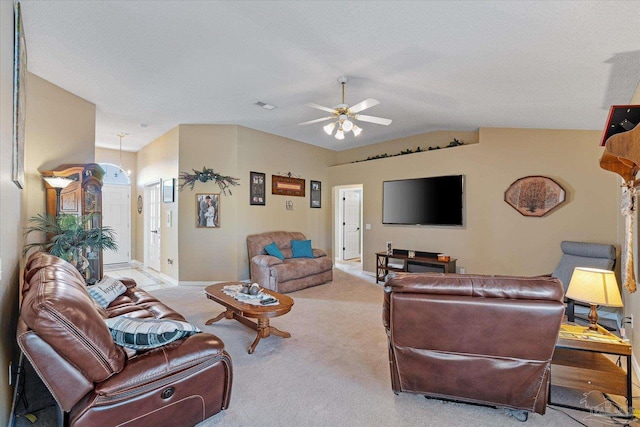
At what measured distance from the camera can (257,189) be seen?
232 inches

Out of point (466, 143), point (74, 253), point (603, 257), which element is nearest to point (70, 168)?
point (74, 253)

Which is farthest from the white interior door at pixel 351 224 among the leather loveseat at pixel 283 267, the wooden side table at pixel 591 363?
the wooden side table at pixel 591 363

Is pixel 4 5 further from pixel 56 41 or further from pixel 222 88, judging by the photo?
pixel 222 88

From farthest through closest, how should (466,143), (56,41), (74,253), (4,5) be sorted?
(466,143) < (74,253) < (56,41) < (4,5)

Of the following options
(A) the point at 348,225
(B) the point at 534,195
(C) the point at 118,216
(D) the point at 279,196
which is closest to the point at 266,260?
(D) the point at 279,196

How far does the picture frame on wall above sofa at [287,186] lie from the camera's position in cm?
621

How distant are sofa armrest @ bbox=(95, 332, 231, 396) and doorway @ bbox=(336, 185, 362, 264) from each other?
249 inches

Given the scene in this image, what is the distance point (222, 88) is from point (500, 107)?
3653 mm

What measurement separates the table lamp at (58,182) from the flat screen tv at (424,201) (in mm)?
5189

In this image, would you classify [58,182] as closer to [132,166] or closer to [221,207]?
[221,207]

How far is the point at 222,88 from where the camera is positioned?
379 centimetres

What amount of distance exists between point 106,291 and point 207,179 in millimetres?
2908

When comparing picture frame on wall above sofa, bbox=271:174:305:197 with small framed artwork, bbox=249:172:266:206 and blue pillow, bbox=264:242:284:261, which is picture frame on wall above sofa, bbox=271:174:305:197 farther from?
Result: blue pillow, bbox=264:242:284:261

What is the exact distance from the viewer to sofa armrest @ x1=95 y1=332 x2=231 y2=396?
59.8 inches
